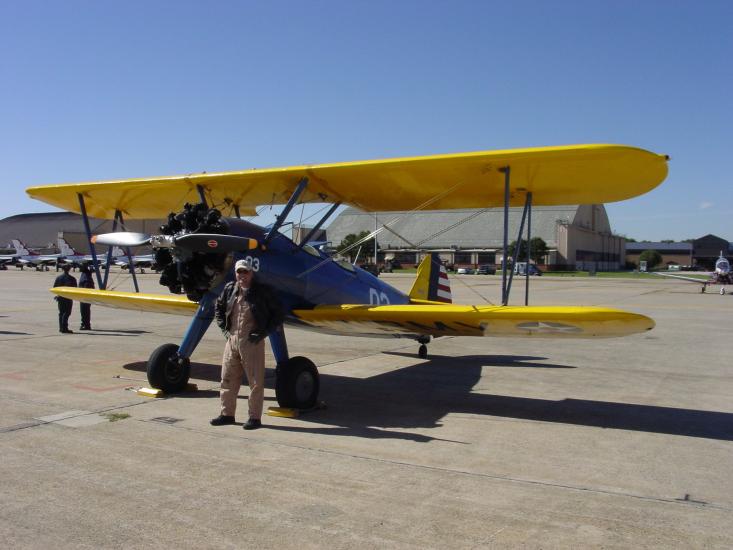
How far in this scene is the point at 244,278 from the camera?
6148mm

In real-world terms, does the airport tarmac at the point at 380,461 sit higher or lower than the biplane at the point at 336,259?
lower

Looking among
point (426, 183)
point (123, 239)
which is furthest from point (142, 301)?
point (426, 183)

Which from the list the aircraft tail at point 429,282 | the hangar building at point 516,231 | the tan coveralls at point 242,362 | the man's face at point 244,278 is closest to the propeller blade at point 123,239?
the man's face at point 244,278

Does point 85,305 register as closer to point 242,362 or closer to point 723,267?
point 242,362

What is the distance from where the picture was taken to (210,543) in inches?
135

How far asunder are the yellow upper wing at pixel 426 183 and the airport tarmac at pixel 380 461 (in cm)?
260

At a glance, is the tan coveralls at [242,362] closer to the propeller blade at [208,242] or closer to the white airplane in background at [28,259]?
the propeller blade at [208,242]

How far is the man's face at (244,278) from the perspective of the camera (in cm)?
610

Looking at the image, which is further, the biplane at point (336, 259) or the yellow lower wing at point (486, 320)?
the biplane at point (336, 259)

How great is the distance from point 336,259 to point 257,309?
2.46m

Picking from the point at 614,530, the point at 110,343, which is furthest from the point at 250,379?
the point at 110,343

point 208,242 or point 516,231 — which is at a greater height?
point 516,231

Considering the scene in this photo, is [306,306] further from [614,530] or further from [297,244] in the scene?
[614,530]

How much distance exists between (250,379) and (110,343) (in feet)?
24.3
